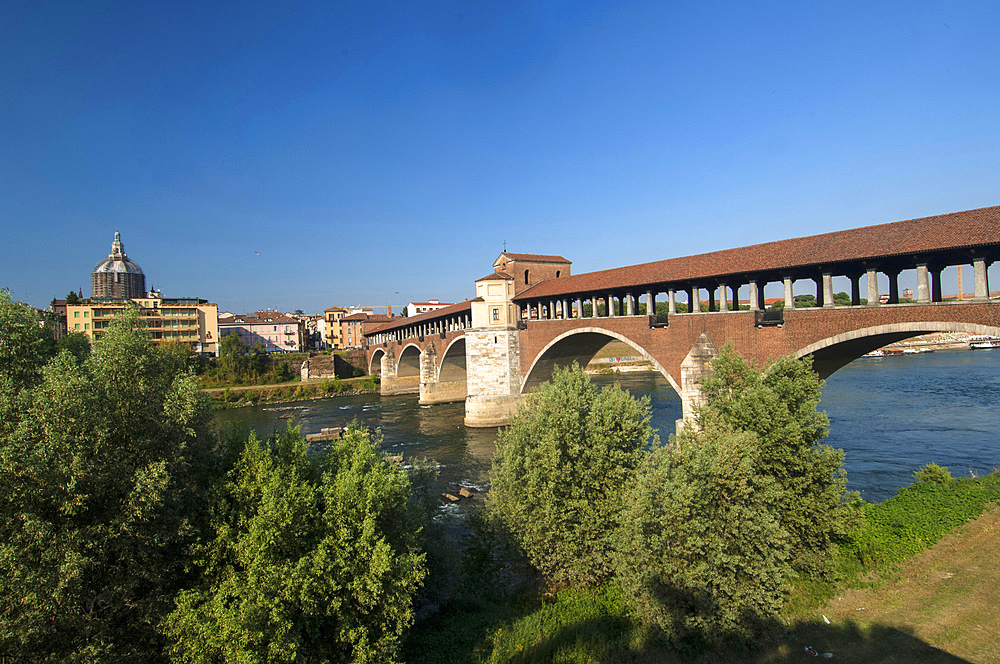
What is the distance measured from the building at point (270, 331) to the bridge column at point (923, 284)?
92.3 metres

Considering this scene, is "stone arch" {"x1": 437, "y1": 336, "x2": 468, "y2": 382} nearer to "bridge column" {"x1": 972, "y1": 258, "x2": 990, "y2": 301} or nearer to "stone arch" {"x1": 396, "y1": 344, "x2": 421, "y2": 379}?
"stone arch" {"x1": 396, "y1": 344, "x2": 421, "y2": 379}

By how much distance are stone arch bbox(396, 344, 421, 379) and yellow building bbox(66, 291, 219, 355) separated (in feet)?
87.9

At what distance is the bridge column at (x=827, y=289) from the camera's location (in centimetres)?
1905

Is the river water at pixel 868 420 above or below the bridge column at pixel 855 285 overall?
below

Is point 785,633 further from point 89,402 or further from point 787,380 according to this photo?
point 89,402

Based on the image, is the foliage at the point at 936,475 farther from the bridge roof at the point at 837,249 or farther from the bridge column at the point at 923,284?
the bridge roof at the point at 837,249

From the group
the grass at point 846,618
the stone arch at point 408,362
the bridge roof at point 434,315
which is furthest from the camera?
the stone arch at point 408,362

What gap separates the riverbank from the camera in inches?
2271

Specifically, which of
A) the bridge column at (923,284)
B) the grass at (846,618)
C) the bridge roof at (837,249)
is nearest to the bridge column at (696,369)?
the bridge roof at (837,249)

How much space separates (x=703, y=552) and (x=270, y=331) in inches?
3814

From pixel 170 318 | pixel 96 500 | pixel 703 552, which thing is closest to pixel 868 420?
pixel 703 552

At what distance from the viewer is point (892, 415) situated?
3150cm

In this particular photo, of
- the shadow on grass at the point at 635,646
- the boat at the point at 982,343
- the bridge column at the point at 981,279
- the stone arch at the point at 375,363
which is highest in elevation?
the bridge column at the point at 981,279

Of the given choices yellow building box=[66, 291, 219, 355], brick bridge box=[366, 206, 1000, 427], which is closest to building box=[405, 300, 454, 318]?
yellow building box=[66, 291, 219, 355]
